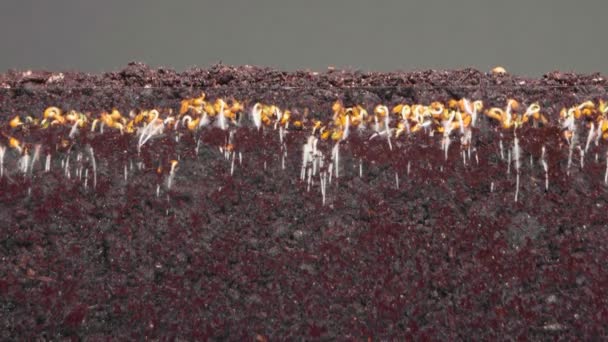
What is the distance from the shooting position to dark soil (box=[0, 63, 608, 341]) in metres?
4.06

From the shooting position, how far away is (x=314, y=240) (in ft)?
13.7

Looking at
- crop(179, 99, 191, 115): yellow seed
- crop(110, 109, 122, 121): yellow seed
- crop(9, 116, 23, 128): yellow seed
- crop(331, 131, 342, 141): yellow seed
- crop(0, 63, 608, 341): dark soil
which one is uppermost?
crop(179, 99, 191, 115): yellow seed

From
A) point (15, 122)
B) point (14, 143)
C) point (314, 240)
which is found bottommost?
point (314, 240)

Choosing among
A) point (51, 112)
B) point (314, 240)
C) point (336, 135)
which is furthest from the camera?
Answer: point (51, 112)

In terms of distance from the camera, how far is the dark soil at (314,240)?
4059 mm

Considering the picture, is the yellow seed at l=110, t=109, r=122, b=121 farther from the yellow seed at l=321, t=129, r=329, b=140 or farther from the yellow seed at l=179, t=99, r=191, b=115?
the yellow seed at l=321, t=129, r=329, b=140

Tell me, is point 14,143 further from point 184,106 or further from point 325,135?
point 325,135

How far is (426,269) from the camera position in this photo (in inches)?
162

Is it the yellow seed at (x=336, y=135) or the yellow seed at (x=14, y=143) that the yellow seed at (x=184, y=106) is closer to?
the yellow seed at (x=336, y=135)

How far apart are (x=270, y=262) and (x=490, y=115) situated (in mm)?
1510

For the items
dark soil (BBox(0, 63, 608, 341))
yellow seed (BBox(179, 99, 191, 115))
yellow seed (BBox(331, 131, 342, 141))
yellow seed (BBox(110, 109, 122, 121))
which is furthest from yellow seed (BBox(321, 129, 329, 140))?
yellow seed (BBox(110, 109, 122, 121))

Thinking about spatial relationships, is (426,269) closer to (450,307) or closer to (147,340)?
(450,307)

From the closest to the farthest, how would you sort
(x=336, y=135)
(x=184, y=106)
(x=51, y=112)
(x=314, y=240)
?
(x=314, y=240)
(x=336, y=135)
(x=184, y=106)
(x=51, y=112)

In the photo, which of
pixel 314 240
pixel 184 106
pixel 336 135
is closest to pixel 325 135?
pixel 336 135
